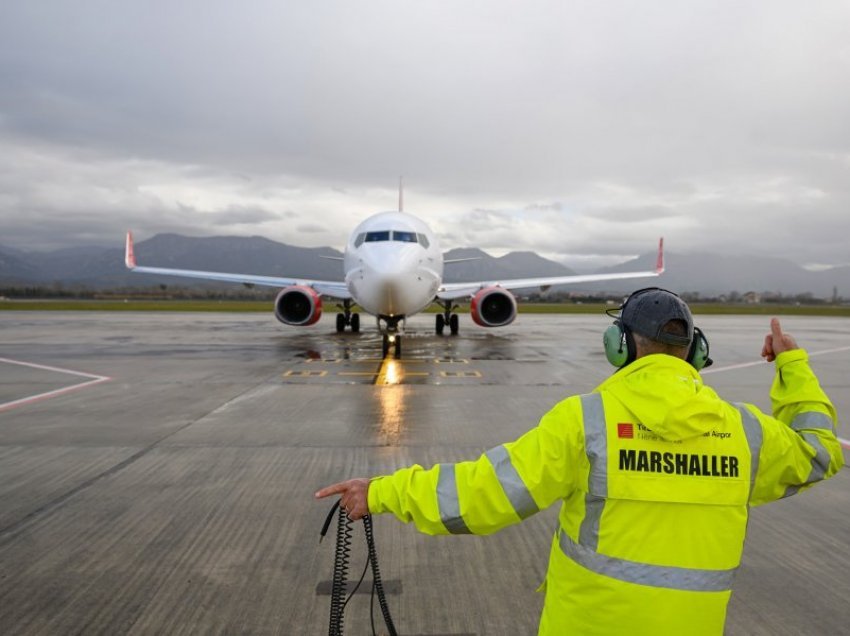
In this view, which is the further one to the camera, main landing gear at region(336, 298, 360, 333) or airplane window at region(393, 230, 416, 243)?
main landing gear at region(336, 298, 360, 333)

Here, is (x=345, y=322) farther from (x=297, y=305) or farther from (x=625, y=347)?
(x=625, y=347)

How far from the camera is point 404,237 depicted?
15.4 metres

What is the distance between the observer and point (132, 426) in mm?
7211

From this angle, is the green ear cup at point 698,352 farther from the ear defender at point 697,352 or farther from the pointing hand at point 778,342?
the pointing hand at point 778,342

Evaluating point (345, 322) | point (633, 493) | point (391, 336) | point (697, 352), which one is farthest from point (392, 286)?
point (633, 493)

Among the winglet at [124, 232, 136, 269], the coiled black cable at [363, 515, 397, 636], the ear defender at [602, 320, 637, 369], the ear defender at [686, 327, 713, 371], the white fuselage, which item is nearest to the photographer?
the ear defender at [602, 320, 637, 369]

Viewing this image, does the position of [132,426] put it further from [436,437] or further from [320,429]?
[436,437]

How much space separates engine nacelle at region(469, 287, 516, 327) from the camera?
18656mm

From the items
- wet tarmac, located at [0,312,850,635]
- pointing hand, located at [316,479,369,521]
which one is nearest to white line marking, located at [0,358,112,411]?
wet tarmac, located at [0,312,850,635]

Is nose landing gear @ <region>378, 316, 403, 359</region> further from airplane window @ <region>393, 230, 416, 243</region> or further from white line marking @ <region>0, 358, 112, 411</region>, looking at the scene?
white line marking @ <region>0, 358, 112, 411</region>

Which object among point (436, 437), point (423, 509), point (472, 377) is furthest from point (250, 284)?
point (423, 509)

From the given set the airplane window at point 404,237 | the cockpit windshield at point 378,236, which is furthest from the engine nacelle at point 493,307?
the cockpit windshield at point 378,236

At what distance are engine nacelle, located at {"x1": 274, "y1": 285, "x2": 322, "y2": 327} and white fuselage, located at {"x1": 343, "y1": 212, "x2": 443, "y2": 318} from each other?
74.0 inches

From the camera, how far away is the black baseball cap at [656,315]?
2.01m
